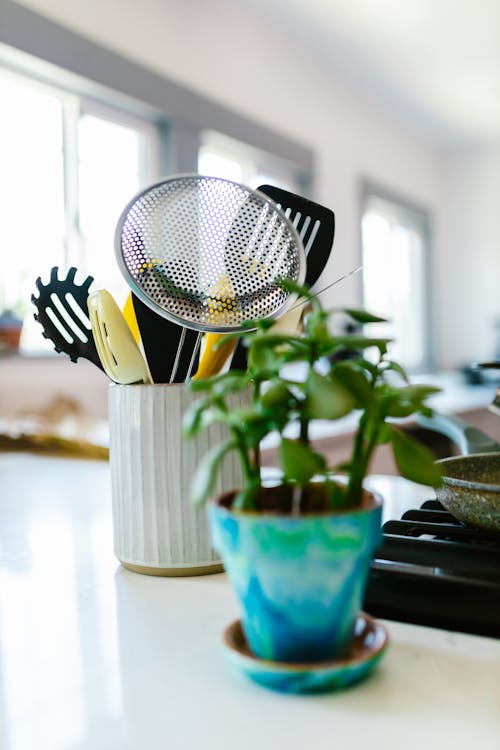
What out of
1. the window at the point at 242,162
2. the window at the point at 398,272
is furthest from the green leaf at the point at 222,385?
the window at the point at 398,272

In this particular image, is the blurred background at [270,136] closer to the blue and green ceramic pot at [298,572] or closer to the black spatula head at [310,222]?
the black spatula head at [310,222]

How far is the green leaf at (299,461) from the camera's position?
31 cm

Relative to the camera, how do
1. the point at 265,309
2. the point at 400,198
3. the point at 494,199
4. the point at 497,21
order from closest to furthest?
1. the point at 265,309
2. the point at 497,21
3. the point at 400,198
4. the point at 494,199

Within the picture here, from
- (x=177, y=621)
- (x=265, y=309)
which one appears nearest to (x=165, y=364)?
(x=265, y=309)

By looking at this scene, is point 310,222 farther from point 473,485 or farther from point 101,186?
point 101,186

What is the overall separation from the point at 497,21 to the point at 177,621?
3.38m

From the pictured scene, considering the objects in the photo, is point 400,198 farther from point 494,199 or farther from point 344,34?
point 344,34

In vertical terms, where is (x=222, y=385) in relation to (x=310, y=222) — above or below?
below

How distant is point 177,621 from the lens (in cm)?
44

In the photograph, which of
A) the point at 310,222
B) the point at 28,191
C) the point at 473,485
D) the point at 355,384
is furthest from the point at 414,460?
the point at 28,191

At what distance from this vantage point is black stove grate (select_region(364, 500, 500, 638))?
1.34ft

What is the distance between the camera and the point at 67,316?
0.55m

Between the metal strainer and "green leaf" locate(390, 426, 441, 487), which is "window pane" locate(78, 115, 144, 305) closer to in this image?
the metal strainer

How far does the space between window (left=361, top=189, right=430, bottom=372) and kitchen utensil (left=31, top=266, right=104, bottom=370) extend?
142 inches
